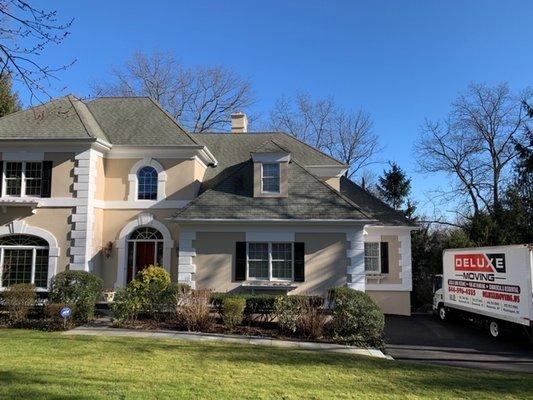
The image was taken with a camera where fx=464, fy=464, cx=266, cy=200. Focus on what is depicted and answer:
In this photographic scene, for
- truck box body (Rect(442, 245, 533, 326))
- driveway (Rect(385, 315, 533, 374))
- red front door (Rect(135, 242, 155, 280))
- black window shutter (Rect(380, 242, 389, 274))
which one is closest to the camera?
driveway (Rect(385, 315, 533, 374))

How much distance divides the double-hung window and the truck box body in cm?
304

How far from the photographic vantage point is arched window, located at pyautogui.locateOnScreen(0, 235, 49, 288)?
17.9 metres

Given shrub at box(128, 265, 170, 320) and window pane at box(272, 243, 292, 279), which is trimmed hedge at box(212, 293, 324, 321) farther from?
window pane at box(272, 243, 292, 279)

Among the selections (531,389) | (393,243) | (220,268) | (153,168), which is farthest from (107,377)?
(393,243)

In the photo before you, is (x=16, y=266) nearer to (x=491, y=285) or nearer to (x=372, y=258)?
(x=372, y=258)

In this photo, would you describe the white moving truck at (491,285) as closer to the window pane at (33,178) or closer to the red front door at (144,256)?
the red front door at (144,256)

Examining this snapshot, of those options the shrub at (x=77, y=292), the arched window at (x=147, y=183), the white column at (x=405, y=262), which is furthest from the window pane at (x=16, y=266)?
the white column at (x=405, y=262)

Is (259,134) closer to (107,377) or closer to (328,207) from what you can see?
(328,207)

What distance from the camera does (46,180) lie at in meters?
18.3

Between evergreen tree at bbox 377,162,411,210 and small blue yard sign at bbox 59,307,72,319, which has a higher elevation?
evergreen tree at bbox 377,162,411,210

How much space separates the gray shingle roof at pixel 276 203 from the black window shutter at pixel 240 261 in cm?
108

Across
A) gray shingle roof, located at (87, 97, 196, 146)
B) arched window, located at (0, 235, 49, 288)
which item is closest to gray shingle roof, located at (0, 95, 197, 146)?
gray shingle roof, located at (87, 97, 196, 146)

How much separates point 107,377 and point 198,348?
11.1ft

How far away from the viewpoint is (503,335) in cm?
1534
